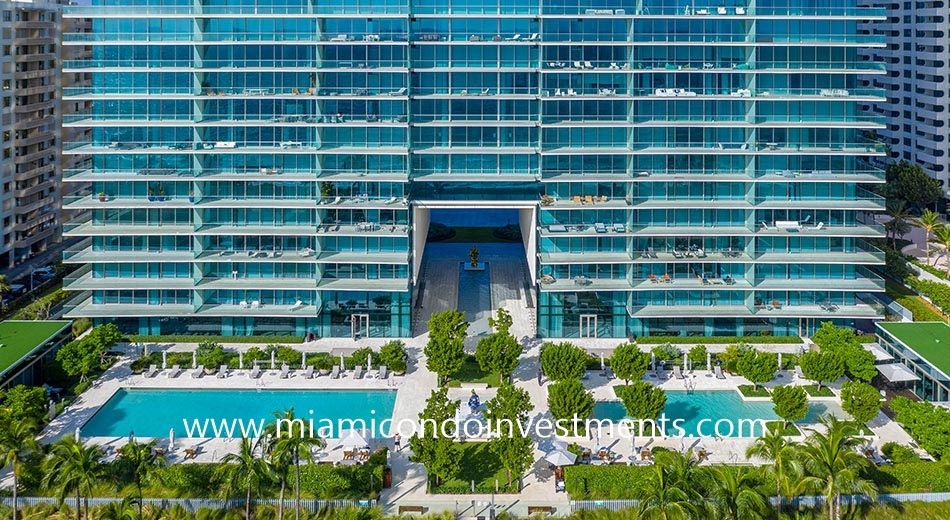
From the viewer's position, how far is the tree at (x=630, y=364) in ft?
194

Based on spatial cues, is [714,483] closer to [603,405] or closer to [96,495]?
[603,405]

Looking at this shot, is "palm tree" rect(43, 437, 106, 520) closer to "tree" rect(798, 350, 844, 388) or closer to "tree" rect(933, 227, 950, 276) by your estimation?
"tree" rect(798, 350, 844, 388)

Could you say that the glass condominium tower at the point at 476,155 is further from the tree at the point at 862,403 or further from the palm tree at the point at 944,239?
the palm tree at the point at 944,239

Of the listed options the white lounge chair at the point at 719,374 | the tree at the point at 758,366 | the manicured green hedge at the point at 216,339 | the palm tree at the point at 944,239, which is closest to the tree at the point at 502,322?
the white lounge chair at the point at 719,374

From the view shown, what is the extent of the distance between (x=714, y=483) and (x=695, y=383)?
21191 millimetres

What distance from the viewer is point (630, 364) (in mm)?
59125

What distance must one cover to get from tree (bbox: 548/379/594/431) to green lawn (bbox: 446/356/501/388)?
10785mm

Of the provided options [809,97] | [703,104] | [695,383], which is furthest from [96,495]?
[809,97]

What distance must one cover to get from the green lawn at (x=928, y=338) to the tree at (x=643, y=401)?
18726 millimetres

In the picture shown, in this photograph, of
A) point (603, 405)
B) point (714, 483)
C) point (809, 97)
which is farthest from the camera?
point (809, 97)

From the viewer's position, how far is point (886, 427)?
183 ft

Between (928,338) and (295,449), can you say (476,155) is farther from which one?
(928,338)

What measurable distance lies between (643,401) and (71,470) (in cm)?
3011

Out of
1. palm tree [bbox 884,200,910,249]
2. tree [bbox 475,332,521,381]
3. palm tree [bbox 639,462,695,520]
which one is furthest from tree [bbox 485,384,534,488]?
palm tree [bbox 884,200,910,249]
